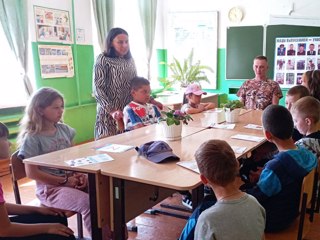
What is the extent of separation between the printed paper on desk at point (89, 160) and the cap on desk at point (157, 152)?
0.66ft

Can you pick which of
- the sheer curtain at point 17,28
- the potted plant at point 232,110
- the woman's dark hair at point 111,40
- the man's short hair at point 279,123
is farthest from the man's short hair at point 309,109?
the sheer curtain at point 17,28

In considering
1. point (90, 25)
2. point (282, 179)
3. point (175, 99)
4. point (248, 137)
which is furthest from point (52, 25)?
point (282, 179)

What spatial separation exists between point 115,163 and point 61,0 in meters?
3.48

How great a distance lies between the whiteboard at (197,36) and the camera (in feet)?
21.2

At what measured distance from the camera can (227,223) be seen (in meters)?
1.16

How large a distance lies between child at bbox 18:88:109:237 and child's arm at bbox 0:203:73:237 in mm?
300

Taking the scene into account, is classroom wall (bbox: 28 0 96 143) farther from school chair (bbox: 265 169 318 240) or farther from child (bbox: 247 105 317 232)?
school chair (bbox: 265 169 318 240)

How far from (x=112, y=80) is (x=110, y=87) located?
0.22ft

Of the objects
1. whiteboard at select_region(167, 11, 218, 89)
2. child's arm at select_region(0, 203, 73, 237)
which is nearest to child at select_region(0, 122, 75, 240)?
child's arm at select_region(0, 203, 73, 237)

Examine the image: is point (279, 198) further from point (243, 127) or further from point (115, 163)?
point (243, 127)

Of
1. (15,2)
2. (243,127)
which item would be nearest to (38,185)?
(243,127)

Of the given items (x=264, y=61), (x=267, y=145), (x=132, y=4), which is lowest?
(x=267, y=145)

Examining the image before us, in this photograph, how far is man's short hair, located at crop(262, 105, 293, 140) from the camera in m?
1.73

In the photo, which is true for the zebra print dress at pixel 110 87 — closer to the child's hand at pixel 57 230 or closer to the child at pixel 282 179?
the child's hand at pixel 57 230
